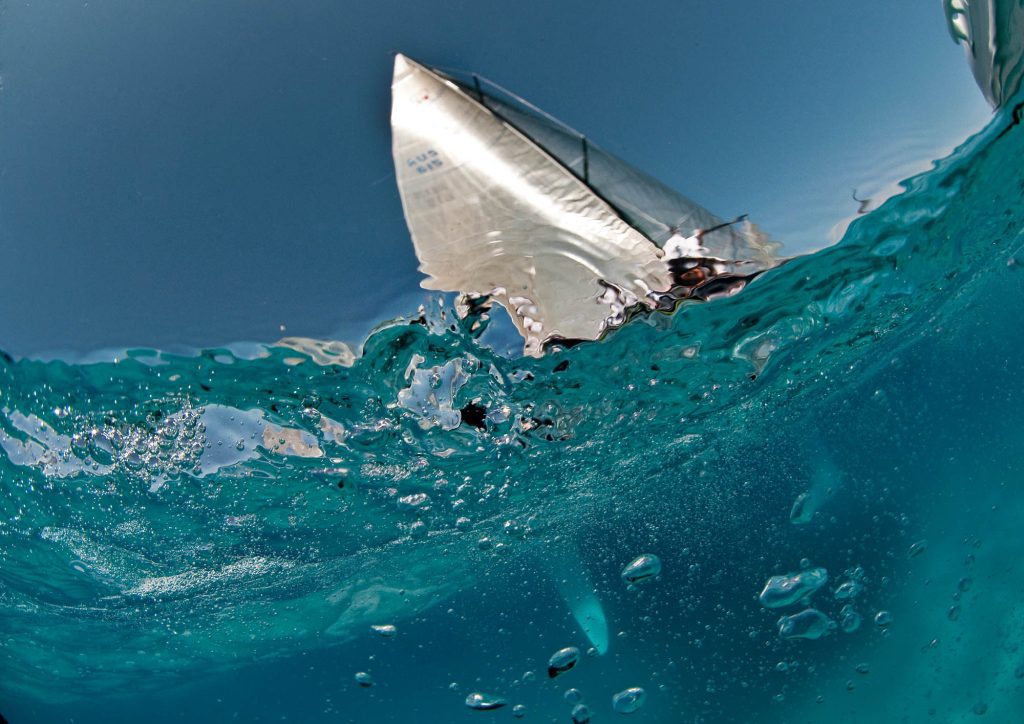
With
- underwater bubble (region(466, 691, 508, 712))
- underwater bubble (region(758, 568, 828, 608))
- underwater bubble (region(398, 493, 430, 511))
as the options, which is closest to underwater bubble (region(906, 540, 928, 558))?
underwater bubble (region(758, 568, 828, 608))

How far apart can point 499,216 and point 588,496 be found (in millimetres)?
13710

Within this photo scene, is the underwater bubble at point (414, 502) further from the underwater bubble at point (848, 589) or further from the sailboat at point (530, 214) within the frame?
the underwater bubble at point (848, 589)

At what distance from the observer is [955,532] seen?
30.6 metres

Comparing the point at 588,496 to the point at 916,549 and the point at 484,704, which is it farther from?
the point at 916,549

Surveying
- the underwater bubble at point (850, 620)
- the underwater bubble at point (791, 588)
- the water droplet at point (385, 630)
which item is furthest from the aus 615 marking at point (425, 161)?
the underwater bubble at point (850, 620)

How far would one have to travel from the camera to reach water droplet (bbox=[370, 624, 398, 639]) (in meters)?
29.6

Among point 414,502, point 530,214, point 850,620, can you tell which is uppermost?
point 414,502

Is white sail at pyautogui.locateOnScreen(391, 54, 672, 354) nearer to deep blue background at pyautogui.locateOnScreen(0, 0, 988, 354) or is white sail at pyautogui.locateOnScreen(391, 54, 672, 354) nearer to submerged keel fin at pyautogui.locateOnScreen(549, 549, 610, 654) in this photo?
deep blue background at pyautogui.locateOnScreen(0, 0, 988, 354)

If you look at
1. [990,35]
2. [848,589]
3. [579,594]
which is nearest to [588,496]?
[579,594]

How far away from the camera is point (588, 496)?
18703 millimetres

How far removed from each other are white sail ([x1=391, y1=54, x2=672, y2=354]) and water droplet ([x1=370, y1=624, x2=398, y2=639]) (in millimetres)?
26332

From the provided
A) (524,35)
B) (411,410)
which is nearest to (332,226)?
(524,35)

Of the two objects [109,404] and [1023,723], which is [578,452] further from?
[1023,723]

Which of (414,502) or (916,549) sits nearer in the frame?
(414,502)
